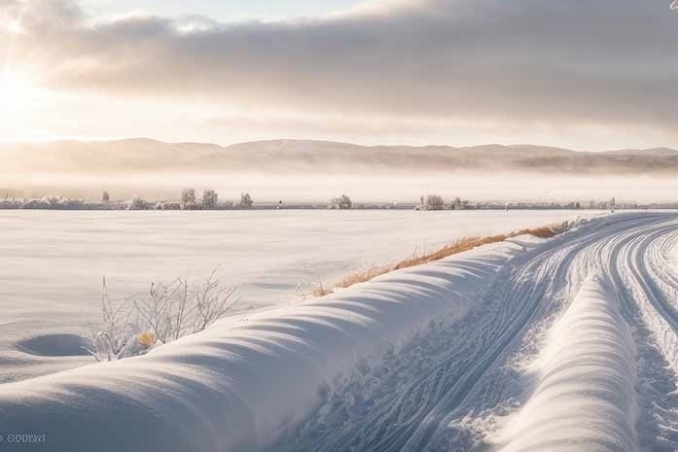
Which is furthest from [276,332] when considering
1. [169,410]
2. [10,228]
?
[10,228]

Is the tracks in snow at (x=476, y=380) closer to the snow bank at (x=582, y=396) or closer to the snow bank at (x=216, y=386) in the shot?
the snow bank at (x=582, y=396)

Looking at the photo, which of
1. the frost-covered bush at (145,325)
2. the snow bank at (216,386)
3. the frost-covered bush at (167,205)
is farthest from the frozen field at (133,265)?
the frost-covered bush at (167,205)

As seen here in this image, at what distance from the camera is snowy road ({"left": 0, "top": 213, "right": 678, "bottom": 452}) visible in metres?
5.03

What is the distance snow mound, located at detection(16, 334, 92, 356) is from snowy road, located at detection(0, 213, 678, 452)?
2.89 m

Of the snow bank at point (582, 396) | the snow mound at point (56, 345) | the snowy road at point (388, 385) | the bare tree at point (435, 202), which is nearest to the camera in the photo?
the snowy road at point (388, 385)

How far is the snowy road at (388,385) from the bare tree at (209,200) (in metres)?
86.7

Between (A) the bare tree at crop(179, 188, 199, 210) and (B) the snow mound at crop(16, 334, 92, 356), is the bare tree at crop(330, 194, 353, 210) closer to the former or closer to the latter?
(A) the bare tree at crop(179, 188, 199, 210)

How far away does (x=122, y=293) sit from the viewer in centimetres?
1498

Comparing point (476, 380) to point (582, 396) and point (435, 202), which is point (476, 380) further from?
point (435, 202)

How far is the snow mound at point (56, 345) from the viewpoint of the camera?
9.52 metres

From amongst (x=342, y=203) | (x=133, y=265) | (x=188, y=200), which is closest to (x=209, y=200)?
(x=188, y=200)

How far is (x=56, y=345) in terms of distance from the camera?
32.8 ft

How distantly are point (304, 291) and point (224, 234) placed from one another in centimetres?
2340

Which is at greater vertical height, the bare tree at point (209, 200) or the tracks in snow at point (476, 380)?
the bare tree at point (209, 200)
